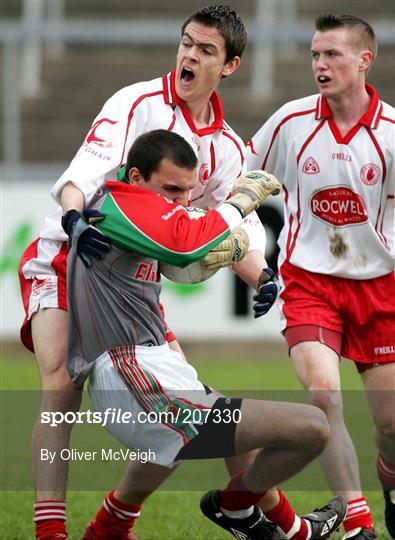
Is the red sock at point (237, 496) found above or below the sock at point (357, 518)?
above

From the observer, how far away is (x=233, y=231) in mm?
5156

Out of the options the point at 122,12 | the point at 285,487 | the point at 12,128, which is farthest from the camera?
→ the point at 122,12

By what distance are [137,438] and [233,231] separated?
934mm

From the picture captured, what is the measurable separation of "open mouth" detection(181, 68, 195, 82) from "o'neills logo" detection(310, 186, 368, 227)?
3.52ft

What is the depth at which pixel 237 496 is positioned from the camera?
550 cm

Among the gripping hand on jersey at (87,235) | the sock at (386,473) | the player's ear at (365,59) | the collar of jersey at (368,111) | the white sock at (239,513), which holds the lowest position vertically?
the sock at (386,473)

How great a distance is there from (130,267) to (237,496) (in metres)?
1.19

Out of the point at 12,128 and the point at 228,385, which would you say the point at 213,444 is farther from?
the point at 12,128

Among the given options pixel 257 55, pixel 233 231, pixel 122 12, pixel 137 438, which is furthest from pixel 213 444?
pixel 122 12

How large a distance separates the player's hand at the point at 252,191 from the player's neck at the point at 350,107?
144 cm

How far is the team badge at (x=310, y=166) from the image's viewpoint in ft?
21.3

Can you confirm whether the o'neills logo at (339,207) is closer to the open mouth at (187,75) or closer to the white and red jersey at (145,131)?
the white and red jersey at (145,131)

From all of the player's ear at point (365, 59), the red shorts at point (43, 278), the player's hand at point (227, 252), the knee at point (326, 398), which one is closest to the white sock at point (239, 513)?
the knee at point (326, 398)

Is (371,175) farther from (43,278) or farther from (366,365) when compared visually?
(43,278)
